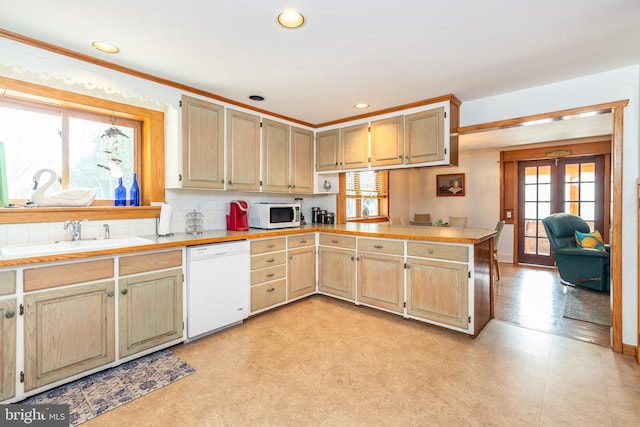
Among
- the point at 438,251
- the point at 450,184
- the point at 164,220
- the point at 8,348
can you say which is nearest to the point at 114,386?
the point at 8,348

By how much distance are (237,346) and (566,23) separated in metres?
3.19

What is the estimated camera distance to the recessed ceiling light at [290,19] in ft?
5.69

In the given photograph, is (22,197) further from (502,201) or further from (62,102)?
(502,201)

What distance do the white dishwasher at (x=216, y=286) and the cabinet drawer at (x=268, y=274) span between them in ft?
0.27

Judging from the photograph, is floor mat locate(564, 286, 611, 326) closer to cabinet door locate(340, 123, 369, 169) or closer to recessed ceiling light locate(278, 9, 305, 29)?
cabinet door locate(340, 123, 369, 169)

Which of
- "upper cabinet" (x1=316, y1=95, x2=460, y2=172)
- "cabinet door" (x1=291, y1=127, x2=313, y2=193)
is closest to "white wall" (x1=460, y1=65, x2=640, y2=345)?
A: "upper cabinet" (x1=316, y1=95, x2=460, y2=172)

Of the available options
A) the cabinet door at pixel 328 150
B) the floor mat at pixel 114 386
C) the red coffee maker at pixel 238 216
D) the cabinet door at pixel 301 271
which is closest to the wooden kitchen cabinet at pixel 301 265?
the cabinet door at pixel 301 271

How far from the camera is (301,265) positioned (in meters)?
3.52

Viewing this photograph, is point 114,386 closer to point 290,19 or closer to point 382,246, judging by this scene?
point 382,246

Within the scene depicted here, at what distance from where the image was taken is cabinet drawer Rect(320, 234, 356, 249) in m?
3.37

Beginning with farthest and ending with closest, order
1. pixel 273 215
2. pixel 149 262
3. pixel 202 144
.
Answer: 1. pixel 273 215
2. pixel 202 144
3. pixel 149 262

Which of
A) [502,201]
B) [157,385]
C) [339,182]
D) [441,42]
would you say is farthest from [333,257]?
[502,201]

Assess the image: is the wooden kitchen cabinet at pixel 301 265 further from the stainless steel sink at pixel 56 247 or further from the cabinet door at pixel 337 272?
the stainless steel sink at pixel 56 247

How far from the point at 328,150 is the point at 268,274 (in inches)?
72.9
